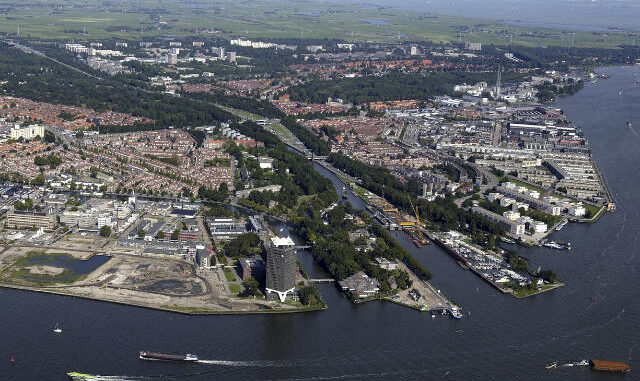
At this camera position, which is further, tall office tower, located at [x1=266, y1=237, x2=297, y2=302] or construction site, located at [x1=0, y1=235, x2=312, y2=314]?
tall office tower, located at [x1=266, y1=237, x2=297, y2=302]

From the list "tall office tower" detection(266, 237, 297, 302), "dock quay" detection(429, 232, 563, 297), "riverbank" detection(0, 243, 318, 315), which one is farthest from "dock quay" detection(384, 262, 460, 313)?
"tall office tower" detection(266, 237, 297, 302)

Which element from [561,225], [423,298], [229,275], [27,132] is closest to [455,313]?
[423,298]

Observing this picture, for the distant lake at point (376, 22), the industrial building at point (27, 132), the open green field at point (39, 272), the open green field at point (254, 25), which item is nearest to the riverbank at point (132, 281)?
the open green field at point (39, 272)

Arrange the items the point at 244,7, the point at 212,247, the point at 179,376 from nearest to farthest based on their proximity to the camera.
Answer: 1. the point at 179,376
2. the point at 212,247
3. the point at 244,7

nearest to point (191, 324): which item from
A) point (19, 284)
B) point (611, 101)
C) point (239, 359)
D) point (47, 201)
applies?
point (239, 359)

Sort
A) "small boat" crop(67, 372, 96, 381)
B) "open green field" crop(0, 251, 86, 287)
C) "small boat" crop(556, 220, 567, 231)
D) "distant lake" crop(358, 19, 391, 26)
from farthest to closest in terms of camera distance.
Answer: "distant lake" crop(358, 19, 391, 26) → "small boat" crop(556, 220, 567, 231) → "open green field" crop(0, 251, 86, 287) → "small boat" crop(67, 372, 96, 381)

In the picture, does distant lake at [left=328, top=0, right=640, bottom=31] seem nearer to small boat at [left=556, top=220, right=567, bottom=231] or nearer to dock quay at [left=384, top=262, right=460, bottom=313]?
small boat at [left=556, top=220, right=567, bottom=231]

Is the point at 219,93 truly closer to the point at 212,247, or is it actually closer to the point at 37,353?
the point at 212,247
